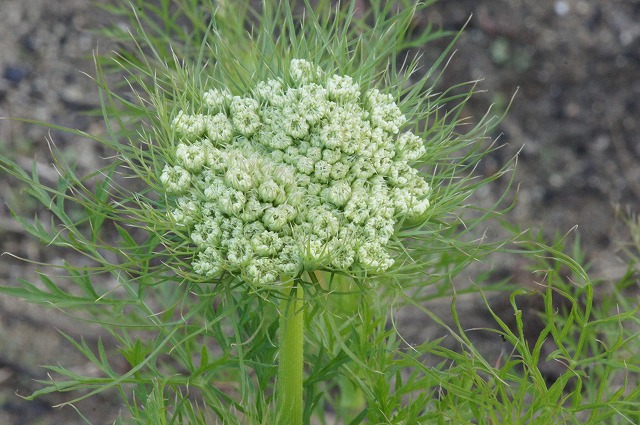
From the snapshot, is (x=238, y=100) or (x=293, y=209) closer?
(x=293, y=209)

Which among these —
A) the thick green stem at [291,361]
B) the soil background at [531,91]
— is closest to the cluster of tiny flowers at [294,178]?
the thick green stem at [291,361]

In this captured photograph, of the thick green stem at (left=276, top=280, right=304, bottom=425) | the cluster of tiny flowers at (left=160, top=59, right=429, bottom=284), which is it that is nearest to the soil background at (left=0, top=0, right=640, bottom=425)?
the thick green stem at (left=276, top=280, right=304, bottom=425)

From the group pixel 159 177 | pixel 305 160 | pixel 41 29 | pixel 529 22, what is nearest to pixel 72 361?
pixel 41 29

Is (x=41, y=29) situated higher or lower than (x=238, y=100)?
lower

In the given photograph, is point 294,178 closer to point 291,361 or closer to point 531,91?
point 291,361

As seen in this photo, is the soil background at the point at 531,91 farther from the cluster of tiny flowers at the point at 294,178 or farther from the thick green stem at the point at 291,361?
the cluster of tiny flowers at the point at 294,178

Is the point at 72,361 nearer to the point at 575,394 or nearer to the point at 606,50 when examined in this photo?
the point at 575,394

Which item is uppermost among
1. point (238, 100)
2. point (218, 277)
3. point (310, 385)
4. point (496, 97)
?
point (238, 100)
